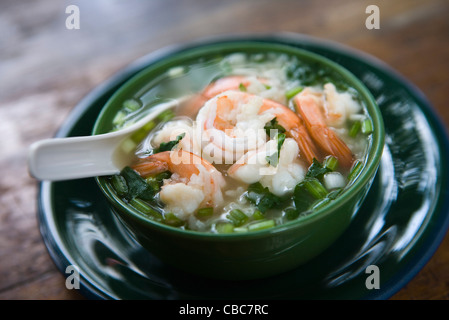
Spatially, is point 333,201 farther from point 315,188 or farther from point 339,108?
point 339,108

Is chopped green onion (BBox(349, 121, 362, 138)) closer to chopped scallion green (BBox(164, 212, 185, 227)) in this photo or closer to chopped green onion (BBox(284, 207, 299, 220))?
chopped green onion (BBox(284, 207, 299, 220))

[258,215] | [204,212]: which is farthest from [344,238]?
[204,212]

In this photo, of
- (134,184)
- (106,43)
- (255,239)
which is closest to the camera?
(255,239)

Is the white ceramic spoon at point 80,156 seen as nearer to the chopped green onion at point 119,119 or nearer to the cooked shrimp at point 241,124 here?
the chopped green onion at point 119,119

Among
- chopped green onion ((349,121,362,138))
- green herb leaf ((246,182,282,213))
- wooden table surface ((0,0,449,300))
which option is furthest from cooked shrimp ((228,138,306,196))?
wooden table surface ((0,0,449,300))

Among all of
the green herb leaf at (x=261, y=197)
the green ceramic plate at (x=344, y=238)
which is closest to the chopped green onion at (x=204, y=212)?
the green herb leaf at (x=261, y=197)
